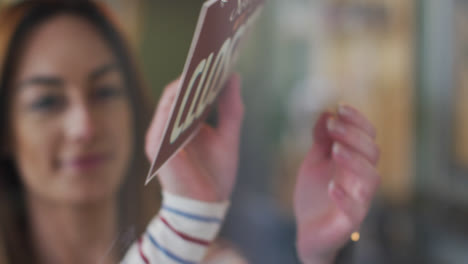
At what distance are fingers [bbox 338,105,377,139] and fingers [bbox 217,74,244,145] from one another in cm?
5

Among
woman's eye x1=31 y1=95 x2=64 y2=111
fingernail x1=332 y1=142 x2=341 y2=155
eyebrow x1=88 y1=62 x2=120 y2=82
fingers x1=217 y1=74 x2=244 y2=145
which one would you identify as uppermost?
eyebrow x1=88 y1=62 x2=120 y2=82

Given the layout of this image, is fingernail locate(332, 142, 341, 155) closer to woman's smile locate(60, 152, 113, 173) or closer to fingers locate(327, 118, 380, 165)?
fingers locate(327, 118, 380, 165)

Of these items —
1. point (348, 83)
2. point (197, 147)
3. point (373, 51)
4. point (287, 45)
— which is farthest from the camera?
point (287, 45)

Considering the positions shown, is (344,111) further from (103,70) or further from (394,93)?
(394,93)

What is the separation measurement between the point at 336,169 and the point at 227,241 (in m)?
0.06

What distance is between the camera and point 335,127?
7.4 inches

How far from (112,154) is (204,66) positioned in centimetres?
8

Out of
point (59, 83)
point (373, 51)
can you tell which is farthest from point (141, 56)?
point (373, 51)

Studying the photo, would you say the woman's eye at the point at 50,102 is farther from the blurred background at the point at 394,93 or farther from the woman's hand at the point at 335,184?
the blurred background at the point at 394,93

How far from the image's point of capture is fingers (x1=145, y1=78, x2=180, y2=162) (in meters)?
0.17

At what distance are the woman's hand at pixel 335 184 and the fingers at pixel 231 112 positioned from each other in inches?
1.5

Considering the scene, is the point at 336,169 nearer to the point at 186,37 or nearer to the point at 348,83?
the point at 186,37

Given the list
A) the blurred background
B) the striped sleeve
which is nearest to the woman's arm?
the striped sleeve

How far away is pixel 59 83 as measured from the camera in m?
0.20
